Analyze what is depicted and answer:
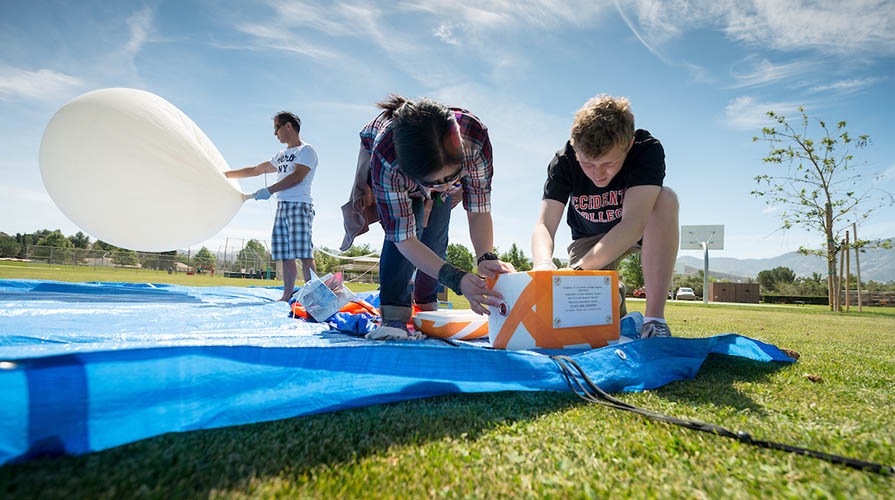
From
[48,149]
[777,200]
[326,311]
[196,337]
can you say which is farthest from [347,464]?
[777,200]

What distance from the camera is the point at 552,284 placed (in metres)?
1.90

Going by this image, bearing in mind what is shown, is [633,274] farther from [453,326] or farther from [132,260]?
[453,326]

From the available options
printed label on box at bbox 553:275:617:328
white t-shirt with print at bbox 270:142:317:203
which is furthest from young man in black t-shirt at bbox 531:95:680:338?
white t-shirt with print at bbox 270:142:317:203

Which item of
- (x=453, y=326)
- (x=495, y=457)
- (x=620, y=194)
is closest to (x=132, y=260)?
(x=453, y=326)

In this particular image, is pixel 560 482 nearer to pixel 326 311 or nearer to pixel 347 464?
pixel 347 464

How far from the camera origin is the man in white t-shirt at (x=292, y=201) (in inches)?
167

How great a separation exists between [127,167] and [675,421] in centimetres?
463

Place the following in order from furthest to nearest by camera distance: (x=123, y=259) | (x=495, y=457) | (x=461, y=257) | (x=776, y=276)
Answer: (x=776, y=276) < (x=461, y=257) < (x=123, y=259) < (x=495, y=457)

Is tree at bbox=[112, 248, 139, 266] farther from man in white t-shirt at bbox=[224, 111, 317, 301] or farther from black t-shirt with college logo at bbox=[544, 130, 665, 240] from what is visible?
black t-shirt with college logo at bbox=[544, 130, 665, 240]

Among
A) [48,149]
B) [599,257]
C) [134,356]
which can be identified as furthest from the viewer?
[48,149]

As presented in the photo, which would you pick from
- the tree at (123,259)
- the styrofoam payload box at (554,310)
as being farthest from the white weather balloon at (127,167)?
the tree at (123,259)

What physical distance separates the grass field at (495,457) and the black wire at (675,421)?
0.06 ft

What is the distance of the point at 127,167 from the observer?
13.0 ft

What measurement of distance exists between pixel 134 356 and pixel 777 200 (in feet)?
52.5
